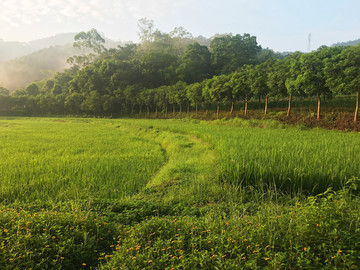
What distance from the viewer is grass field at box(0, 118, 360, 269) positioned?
2.00 meters

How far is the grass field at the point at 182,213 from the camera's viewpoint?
1997 mm

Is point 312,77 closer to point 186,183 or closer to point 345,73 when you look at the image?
point 345,73

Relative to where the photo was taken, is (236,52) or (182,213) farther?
(236,52)

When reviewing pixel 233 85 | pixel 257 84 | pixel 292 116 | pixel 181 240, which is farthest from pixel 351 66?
pixel 181 240

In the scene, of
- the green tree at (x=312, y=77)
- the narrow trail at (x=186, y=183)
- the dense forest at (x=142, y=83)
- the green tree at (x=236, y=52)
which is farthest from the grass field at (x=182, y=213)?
the green tree at (x=236, y=52)

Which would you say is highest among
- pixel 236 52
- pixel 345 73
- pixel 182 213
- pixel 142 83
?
pixel 236 52

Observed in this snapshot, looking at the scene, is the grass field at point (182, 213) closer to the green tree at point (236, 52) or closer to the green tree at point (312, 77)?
the green tree at point (312, 77)

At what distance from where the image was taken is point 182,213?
3189 millimetres

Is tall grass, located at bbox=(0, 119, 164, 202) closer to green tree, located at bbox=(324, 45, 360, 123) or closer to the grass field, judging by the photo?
the grass field

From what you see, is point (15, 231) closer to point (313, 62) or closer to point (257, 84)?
point (313, 62)

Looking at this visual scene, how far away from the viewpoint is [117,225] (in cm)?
292

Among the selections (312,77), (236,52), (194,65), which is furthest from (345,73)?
(236,52)

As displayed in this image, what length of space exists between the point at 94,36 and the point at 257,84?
6967 cm

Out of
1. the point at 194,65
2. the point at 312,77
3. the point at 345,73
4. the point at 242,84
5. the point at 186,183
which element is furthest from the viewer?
the point at 194,65
